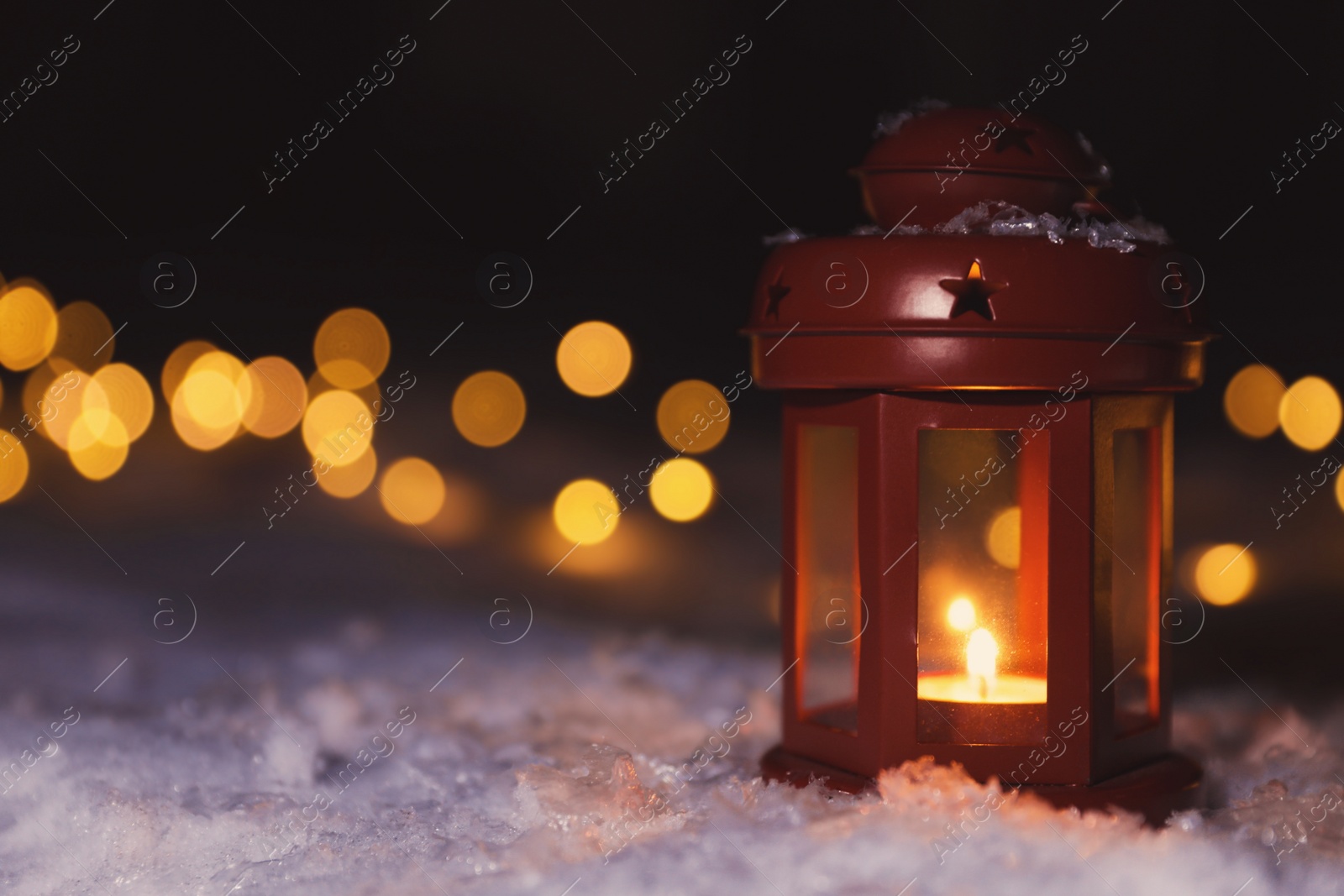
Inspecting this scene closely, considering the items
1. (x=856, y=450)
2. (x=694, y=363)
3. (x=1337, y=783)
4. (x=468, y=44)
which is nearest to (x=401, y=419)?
(x=694, y=363)

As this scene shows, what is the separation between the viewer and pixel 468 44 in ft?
9.43

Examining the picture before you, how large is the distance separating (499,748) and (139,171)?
162 centimetres

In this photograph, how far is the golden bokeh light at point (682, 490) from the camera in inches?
127

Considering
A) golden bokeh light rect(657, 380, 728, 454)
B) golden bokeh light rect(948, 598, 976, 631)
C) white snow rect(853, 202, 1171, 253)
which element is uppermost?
golden bokeh light rect(657, 380, 728, 454)

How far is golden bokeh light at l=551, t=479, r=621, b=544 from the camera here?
10.4ft

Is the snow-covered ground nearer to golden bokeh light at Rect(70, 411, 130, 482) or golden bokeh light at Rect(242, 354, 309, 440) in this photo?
golden bokeh light at Rect(70, 411, 130, 482)

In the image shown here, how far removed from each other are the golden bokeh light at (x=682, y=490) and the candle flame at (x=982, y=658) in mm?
1622

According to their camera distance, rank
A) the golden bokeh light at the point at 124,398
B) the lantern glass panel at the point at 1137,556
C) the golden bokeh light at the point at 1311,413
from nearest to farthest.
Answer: the lantern glass panel at the point at 1137,556
the golden bokeh light at the point at 1311,413
the golden bokeh light at the point at 124,398

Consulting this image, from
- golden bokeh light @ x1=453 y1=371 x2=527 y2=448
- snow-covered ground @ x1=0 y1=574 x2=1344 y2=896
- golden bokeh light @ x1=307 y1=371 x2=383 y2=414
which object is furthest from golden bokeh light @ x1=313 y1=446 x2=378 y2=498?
snow-covered ground @ x1=0 y1=574 x2=1344 y2=896

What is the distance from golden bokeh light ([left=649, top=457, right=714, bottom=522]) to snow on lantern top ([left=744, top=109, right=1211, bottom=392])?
157cm

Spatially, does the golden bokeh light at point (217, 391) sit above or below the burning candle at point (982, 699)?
above

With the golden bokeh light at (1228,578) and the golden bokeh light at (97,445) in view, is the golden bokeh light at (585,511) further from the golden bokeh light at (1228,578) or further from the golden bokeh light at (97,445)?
the golden bokeh light at (1228,578)

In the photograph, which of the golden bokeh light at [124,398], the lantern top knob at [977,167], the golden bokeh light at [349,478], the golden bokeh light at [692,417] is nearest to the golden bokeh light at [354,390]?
the golden bokeh light at [349,478]

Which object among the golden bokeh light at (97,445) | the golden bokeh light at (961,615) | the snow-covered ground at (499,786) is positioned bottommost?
the snow-covered ground at (499,786)
